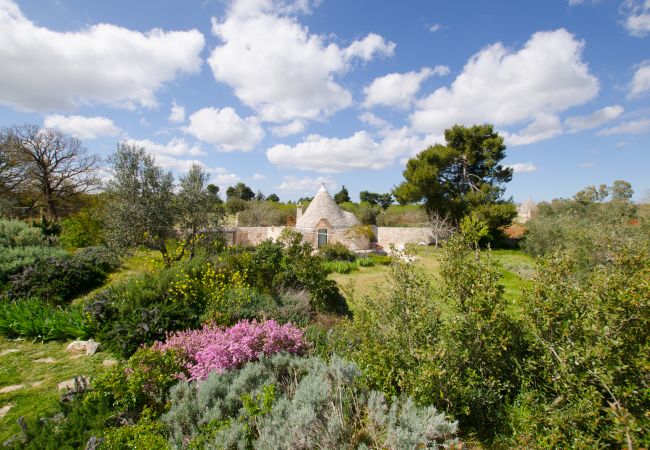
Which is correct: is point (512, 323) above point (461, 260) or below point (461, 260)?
below

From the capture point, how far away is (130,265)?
13594 mm

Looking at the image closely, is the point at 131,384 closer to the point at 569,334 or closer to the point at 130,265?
the point at 569,334

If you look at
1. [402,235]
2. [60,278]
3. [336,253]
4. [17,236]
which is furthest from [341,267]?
[17,236]

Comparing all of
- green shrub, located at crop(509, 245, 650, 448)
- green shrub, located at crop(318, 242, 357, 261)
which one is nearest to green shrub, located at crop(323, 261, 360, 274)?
green shrub, located at crop(318, 242, 357, 261)

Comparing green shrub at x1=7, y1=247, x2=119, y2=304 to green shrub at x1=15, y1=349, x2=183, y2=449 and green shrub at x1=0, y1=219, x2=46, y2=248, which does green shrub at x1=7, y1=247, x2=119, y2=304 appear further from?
green shrub at x1=15, y1=349, x2=183, y2=449

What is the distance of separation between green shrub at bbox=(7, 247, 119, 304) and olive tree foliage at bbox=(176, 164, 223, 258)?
8.95 ft

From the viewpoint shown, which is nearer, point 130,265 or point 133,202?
point 133,202

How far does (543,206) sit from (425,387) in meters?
41.7

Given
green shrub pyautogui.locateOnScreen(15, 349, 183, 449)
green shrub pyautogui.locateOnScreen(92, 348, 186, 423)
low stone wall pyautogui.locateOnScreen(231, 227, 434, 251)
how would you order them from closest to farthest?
green shrub pyautogui.locateOnScreen(15, 349, 183, 449)
green shrub pyautogui.locateOnScreen(92, 348, 186, 423)
low stone wall pyautogui.locateOnScreen(231, 227, 434, 251)

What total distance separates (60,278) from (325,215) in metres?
19.3

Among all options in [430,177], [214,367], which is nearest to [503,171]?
[430,177]

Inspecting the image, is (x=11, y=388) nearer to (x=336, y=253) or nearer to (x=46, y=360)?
(x=46, y=360)

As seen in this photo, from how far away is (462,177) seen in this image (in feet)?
99.8

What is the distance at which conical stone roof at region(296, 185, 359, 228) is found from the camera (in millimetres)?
26609
